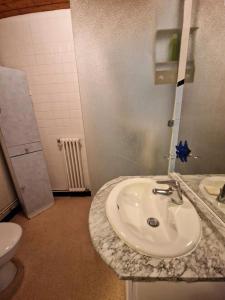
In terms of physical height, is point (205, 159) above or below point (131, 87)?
below

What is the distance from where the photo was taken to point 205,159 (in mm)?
758

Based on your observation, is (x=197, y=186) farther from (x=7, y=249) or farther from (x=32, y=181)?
(x=32, y=181)

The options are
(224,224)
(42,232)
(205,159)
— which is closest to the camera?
(224,224)

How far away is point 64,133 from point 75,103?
0.43 metres

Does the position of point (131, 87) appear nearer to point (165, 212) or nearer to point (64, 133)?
point (165, 212)

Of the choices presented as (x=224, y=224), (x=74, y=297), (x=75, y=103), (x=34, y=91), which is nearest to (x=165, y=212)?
(x=224, y=224)

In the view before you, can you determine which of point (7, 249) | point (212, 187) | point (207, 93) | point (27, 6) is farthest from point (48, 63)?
point (212, 187)

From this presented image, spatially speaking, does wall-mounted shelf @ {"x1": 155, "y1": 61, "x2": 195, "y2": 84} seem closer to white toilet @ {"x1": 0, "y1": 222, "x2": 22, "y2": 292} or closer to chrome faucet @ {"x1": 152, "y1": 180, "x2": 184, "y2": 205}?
chrome faucet @ {"x1": 152, "y1": 180, "x2": 184, "y2": 205}

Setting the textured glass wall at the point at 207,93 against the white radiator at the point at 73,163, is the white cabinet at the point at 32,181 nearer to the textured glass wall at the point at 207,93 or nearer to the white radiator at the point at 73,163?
the white radiator at the point at 73,163

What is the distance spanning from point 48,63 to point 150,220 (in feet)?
6.43

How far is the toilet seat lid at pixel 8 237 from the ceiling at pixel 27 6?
2.14 metres

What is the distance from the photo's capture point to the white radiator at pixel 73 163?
1.96 meters

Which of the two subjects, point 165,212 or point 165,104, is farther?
point 165,104

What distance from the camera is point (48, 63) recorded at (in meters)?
1.74
